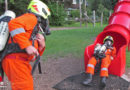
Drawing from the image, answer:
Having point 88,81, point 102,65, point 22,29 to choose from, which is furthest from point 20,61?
point 102,65

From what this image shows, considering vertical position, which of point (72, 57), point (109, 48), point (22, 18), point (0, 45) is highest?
point (22, 18)

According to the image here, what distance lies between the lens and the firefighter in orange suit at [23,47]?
2.71 metres

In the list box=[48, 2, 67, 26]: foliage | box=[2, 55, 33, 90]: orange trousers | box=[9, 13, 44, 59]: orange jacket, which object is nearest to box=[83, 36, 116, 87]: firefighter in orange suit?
box=[2, 55, 33, 90]: orange trousers

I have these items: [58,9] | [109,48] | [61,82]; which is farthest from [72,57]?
[58,9]

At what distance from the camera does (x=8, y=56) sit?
2.90 m

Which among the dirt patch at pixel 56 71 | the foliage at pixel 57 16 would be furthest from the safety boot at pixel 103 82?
the foliage at pixel 57 16

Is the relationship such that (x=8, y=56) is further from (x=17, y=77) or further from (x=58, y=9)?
(x=58, y=9)

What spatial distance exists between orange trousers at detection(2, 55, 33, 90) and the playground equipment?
2.85 meters

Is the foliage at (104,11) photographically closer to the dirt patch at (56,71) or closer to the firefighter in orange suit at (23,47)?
the dirt patch at (56,71)

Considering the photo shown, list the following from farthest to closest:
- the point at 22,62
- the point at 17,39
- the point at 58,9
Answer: the point at 58,9
the point at 22,62
the point at 17,39

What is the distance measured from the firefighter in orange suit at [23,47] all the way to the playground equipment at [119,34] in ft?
9.14

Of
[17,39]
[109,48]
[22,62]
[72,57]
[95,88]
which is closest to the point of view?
[17,39]

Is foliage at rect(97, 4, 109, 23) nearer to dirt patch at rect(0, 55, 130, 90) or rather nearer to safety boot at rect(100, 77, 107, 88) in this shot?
dirt patch at rect(0, 55, 130, 90)

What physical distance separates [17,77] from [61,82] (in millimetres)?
2123
